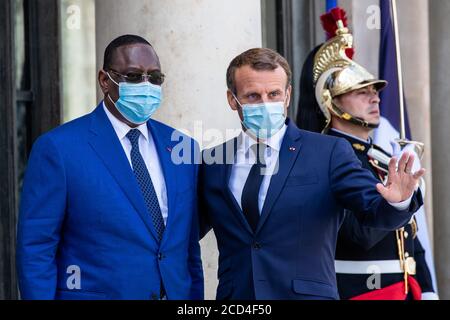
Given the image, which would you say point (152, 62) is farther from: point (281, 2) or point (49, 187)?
point (281, 2)

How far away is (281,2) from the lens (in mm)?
7793

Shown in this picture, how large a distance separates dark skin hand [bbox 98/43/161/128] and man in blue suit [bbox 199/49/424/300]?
371mm

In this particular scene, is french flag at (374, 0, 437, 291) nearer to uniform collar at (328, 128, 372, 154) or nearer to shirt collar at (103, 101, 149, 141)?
uniform collar at (328, 128, 372, 154)

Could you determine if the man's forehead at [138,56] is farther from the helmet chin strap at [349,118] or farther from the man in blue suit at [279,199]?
the helmet chin strap at [349,118]

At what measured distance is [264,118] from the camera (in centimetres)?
425

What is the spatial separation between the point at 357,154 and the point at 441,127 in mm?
2880

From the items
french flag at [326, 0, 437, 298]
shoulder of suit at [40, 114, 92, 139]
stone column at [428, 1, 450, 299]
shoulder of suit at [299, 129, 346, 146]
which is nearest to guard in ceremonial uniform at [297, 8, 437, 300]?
french flag at [326, 0, 437, 298]

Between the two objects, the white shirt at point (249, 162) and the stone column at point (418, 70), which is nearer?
the white shirt at point (249, 162)

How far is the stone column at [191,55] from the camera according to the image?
5.39m

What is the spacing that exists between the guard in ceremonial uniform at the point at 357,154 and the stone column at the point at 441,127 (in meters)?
2.07

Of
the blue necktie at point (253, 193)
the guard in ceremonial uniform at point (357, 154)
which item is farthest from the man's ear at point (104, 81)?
the guard in ceremonial uniform at point (357, 154)
